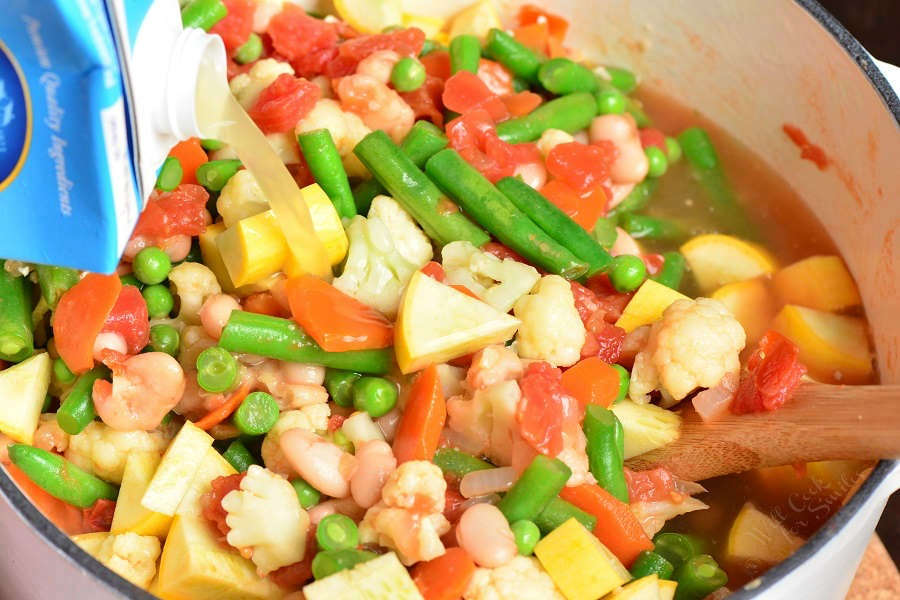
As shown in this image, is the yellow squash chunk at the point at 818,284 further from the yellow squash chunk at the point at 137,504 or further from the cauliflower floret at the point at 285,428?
the yellow squash chunk at the point at 137,504

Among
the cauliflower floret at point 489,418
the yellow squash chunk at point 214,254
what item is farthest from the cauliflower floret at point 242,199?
the cauliflower floret at point 489,418

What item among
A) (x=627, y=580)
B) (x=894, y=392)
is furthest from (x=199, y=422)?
(x=894, y=392)

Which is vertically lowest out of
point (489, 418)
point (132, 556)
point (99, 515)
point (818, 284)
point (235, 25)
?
point (99, 515)

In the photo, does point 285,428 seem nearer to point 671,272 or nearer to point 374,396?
point 374,396

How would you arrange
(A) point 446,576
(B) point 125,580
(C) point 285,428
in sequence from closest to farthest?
(B) point 125,580
(A) point 446,576
(C) point 285,428

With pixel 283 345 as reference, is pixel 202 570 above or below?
below

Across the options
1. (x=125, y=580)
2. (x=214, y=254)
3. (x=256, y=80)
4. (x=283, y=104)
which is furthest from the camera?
(x=256, y=80)

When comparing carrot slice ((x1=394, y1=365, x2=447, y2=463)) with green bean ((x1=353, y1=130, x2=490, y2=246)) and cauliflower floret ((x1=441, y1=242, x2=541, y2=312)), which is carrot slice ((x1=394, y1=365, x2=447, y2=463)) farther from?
green bean ((x1=353, y1=130, x2=490, y2=246))

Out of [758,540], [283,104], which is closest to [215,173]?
[283,104]
